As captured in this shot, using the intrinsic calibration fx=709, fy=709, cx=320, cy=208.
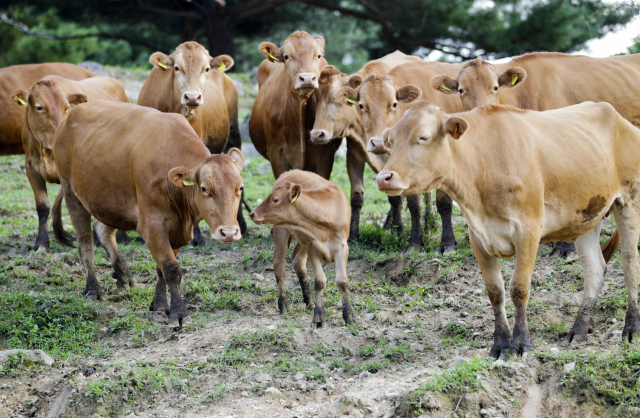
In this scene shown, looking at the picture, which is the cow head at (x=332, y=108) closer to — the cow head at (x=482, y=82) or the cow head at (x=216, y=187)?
the cow head at (x=482, y=82)

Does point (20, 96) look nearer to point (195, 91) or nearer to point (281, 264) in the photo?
point (195, 91)

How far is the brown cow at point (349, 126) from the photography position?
29.9 ft

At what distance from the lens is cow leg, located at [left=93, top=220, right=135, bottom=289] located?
335 inches

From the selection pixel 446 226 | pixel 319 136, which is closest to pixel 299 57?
pixel 319 136

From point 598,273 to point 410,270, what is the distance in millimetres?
2525

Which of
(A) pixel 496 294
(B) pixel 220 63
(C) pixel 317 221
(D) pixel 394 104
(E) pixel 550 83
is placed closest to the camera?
(A) pixel 496 294

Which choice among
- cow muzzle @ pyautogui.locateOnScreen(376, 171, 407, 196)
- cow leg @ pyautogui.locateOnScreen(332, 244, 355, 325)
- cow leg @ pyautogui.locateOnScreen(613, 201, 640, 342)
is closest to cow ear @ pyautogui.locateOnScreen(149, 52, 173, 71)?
cow leg @ pyautogui.locateOnScreen(332, 244, 355, 325)

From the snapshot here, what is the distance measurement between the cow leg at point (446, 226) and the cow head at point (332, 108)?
4.95 ft

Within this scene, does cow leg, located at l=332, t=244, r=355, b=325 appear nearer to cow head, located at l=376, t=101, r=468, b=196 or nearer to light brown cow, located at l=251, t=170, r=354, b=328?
light brown cow, located at l=251, t=170, r=354, b=328

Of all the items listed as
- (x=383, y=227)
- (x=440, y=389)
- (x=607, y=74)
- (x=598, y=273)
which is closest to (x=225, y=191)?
(x=440, y=389)

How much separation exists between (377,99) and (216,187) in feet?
9.59

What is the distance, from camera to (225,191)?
6.61 metres

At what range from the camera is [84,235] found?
853 cm

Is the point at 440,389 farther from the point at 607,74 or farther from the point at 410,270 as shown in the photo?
the point at 607,74
